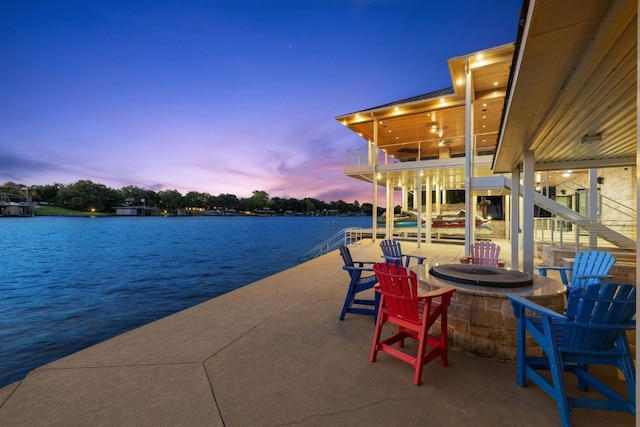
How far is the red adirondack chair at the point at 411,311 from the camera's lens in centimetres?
254

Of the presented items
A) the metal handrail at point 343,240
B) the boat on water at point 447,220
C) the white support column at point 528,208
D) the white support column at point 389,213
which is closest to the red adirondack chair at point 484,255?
the white support column at point 528,208

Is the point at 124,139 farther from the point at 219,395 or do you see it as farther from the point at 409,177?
the point at 219,395

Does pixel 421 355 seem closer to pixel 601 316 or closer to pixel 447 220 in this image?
pixel 601 316

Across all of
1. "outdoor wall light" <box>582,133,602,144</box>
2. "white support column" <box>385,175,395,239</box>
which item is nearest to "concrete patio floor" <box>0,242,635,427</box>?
Result: "outdoor wall light" <box>582,133,602,144</box>

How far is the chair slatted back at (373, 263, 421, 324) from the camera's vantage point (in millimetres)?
2641

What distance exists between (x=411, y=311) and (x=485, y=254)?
328 cm

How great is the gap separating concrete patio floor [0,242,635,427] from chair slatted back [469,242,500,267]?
2.53m

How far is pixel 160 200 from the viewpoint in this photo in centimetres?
10838

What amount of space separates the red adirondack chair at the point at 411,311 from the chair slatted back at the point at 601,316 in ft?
3.02

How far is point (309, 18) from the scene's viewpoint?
62.4 ft

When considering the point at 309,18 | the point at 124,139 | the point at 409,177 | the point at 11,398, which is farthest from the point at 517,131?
the point at 124,139

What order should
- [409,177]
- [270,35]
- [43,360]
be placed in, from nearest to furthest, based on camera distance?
[43,360] → [409,177] → [270,35]

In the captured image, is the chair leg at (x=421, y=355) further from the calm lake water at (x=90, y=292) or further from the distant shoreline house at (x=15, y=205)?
the distant shoreline house at (x=15, y=205)

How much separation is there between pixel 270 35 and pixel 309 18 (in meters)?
3.10
